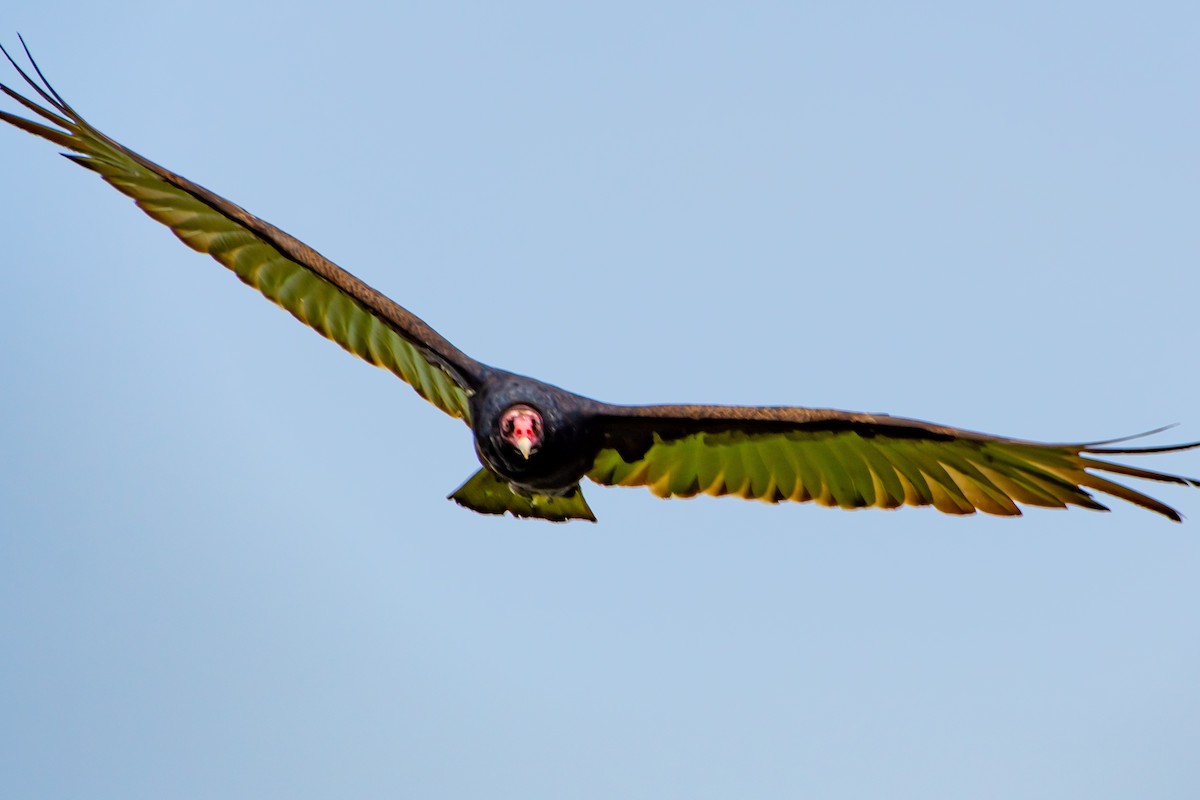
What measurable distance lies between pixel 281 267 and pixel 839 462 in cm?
439

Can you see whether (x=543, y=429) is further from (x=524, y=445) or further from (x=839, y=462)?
(x=839, y=462)

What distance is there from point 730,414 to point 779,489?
1267 millimetres

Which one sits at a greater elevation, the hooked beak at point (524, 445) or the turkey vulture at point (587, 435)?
the turkey vulture at point (587, 435)

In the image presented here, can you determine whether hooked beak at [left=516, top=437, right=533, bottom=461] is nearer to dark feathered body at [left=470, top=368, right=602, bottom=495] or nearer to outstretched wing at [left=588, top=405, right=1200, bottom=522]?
dark feathered body at [left=470, top=368, right=602, bottom=495]

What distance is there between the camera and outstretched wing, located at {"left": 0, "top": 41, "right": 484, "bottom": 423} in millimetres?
10734

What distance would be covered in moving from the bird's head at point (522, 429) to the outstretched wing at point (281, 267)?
0.59 meters

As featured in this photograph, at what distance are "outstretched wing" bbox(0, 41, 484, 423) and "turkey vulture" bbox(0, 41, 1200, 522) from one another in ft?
0.04

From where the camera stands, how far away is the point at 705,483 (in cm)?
1166

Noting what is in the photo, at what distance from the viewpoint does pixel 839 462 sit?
11203mm

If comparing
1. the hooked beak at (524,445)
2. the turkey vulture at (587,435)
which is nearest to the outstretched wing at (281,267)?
the turkey vulture at (587,435)

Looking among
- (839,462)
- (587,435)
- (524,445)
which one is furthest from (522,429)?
(839,462)

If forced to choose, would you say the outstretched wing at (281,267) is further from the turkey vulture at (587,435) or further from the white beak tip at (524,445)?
the white beak tip at (524,445)

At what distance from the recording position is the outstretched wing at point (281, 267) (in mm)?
10734

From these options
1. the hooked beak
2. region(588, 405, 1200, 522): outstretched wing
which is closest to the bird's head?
the hooked beak
